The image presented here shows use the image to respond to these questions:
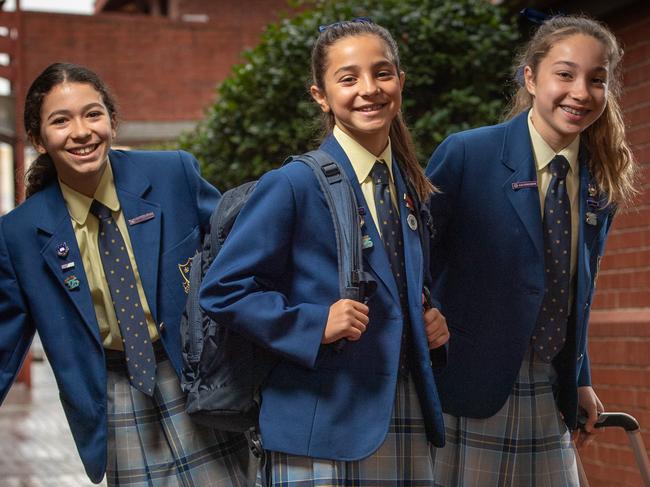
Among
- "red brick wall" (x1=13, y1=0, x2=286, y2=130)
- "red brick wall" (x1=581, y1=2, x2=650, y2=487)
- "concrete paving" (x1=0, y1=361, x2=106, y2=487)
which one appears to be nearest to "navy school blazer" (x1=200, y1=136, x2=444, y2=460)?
"red brick wall" (x1=581, y1=2, x2=650, y2=487)

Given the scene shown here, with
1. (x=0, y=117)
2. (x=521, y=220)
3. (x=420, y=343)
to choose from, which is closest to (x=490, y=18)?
(x=521, y=220)

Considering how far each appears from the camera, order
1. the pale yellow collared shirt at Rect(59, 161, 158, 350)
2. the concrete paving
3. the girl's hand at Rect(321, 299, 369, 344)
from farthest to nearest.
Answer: the concrete paving
the pale yellow collared shirt at Rect(59, 161, 158, 350)
the girl's hand at Rect(321, 299, 369, 344)

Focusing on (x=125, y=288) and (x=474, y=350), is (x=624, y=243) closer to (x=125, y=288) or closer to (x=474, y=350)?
(x=474, y=350)

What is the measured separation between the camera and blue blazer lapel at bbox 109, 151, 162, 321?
11.5 ft

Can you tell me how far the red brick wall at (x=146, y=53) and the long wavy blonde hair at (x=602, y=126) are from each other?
15032mm

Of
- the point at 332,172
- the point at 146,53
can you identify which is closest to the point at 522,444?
the point at 332,172

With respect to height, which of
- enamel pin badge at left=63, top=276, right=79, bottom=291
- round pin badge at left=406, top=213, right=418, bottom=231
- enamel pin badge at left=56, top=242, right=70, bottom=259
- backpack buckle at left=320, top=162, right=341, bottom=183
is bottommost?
enamel pin badge at left=63, top=276, right=79, bottom=291

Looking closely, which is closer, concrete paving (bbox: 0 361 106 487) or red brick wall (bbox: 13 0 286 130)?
concrete paving (bbox: 0 361 106 487)

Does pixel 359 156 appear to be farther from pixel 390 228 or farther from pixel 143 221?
pixel 143 221

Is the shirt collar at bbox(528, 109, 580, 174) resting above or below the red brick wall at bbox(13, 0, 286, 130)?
below

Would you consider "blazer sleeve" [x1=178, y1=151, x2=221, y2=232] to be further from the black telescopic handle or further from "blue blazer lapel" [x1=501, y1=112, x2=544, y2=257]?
the black telescopic handle

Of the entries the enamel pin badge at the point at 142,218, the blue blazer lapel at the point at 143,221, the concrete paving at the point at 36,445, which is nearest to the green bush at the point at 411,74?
the concrete paving at the point at 36,445

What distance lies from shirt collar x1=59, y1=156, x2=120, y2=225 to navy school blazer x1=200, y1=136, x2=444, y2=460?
0.82 metres

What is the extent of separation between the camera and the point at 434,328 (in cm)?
297
